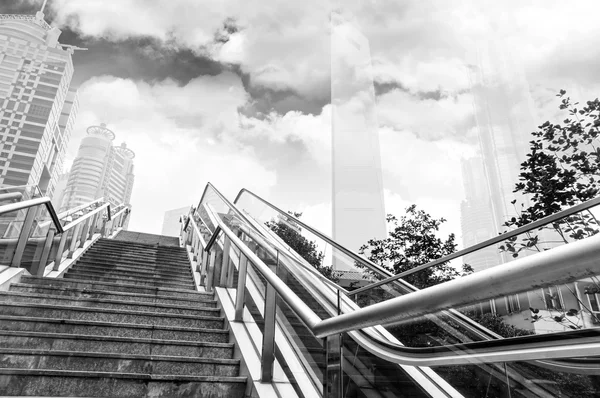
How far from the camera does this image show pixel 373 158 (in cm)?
5834

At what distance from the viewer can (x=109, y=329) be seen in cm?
304

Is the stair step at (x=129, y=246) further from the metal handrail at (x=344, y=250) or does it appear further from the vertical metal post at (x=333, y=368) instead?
the vertical metal post at (x=333, y=368)

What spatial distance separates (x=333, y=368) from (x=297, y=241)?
289 cm

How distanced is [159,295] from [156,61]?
1541 inches

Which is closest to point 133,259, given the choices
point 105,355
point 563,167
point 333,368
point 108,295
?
point 108,295

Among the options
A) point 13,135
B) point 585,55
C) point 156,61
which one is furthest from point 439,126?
point 13,135

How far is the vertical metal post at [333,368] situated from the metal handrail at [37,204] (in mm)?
3402

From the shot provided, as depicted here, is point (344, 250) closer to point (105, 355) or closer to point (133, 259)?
point (105, 355)

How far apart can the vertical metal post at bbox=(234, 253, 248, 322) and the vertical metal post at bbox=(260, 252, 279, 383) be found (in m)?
0.61

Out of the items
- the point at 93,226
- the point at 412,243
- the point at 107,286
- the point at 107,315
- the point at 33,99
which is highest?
the point at 33,99

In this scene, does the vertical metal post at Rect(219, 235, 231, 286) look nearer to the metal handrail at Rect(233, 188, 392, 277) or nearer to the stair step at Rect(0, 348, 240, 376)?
the metal handrail at Rect(233, 188, 392, 277)

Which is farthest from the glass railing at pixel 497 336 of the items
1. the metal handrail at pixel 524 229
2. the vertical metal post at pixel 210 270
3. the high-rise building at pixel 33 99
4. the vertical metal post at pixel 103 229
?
the high-rise building at pixel 33 99

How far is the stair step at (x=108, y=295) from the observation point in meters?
3.83

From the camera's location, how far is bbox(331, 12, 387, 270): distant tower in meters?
55.2
